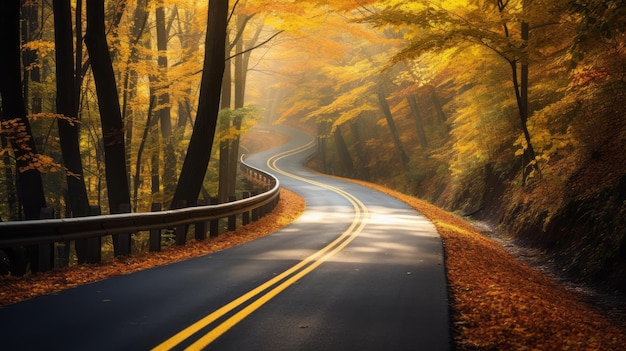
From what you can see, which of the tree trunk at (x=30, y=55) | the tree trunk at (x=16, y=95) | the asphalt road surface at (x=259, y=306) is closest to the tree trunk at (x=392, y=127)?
the tree trunk at (x=30, y=55)

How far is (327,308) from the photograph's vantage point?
7.07m

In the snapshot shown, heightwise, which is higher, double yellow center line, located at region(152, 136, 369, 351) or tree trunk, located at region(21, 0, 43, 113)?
tree trunk, located at region(21, 0, 43, 113)

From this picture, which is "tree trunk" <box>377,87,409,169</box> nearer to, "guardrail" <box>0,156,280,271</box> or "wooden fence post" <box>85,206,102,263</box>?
"guardrail" <box>0,156,280,271</box>

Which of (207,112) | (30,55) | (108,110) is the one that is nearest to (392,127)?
(30,55)

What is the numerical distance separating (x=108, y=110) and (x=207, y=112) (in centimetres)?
A: 257

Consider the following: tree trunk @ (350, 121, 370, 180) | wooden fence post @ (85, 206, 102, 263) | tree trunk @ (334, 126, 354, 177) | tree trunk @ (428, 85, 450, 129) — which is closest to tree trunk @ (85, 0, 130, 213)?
wooden fence post @ (85, 206, 102, 263)

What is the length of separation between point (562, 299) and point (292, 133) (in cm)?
7466

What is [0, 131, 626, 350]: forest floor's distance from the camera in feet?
20.3

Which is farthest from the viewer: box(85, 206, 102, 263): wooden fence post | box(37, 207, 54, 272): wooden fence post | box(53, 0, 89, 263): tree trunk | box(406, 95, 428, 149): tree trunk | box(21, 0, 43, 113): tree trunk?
box(406, 95, 428, 149): tree trunk

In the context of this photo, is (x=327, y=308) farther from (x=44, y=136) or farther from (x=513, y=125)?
(x=44, y=136)

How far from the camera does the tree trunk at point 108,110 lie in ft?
46.8

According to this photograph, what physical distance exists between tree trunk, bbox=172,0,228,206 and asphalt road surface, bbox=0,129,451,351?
3.25 meters

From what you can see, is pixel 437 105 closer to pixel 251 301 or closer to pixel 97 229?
pixel 97 229

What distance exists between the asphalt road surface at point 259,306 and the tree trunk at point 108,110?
13.7 ft
